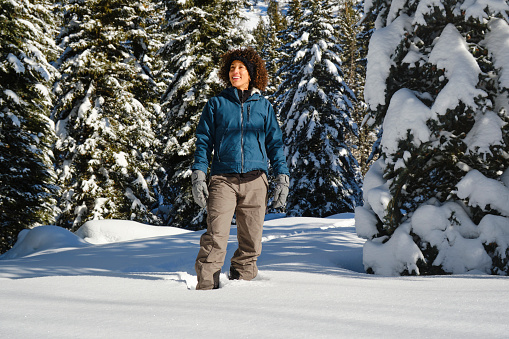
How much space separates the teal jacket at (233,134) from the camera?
3.94 metres

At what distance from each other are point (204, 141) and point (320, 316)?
Result: 7.32 feet

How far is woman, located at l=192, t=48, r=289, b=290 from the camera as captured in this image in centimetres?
385

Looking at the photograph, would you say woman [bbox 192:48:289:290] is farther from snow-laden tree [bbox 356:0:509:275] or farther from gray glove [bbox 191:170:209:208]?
snow-laden tree [bbox 356:0:509:275]

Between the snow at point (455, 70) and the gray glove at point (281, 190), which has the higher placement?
the snow at point (455, 70)

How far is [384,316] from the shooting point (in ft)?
7.83

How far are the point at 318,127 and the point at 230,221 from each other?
17.5 m

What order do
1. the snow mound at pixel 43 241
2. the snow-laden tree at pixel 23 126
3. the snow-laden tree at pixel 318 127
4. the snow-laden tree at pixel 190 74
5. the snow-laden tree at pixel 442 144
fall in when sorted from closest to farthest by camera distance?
the snow-laden tree at pixel 442 144 < the snow mound at pixel 43 241 < the snow-laden tree at pixel 23 126 < the snow-laden tree at pixel 190 74 < the snow-laden tree at pixel 318 127

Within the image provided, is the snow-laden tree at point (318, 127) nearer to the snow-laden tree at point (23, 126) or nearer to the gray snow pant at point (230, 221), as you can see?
the snow-laden tree at point (23, 126)

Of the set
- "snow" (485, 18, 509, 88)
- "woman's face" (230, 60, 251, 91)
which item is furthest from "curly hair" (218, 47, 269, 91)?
"snow" (485, 18, 509, 88)

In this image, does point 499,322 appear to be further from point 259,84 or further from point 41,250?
point 41,250

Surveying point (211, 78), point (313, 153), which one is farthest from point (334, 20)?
point (211, 78)

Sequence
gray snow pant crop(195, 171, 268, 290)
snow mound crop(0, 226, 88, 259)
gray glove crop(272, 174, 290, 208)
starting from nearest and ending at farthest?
gray snow pant crop(195, 171, 268, 290) < gray glove crop(272, 174, 290, 208) < snow mound crop(0, 226, 88, 259)

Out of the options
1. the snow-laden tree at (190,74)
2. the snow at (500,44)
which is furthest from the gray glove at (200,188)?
the snow-laden tree at (190,74)

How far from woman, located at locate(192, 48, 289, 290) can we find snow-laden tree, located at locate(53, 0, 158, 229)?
12576 mm
